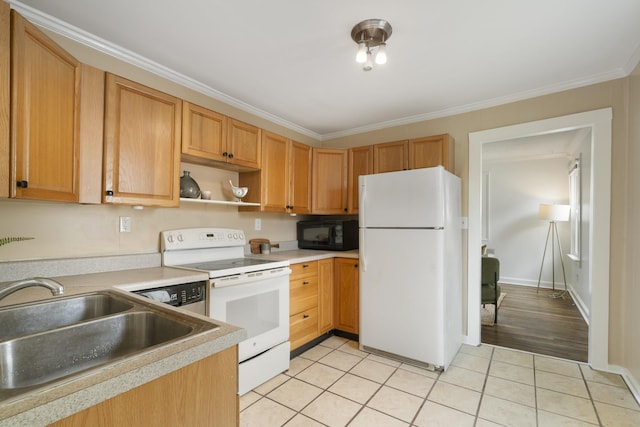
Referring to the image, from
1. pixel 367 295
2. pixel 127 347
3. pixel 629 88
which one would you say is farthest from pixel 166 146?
pixel 629 88

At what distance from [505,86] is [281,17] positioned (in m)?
1.99

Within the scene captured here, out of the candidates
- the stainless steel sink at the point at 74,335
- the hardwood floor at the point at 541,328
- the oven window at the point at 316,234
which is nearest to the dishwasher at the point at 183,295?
the stainless steel sink at the point at 74,335

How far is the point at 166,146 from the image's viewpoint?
2.11 metres

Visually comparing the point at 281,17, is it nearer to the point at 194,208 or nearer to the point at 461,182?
the point at 194,208

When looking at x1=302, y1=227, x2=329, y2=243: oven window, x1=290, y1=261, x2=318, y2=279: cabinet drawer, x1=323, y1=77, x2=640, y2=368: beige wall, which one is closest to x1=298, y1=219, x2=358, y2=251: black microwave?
x1=302, y1=227, x2=329, y2=243: oven window

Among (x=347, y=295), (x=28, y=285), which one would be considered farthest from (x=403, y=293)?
(x=28, y=285)

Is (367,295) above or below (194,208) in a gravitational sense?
below

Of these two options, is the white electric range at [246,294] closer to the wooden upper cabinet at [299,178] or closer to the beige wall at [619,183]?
the wooden upper cabinet at [299,178]

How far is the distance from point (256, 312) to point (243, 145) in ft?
4.67

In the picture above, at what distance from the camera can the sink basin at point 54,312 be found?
118 centimetres

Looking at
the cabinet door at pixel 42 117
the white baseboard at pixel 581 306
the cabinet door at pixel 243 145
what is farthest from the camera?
the white baseboard at pixel 581 306

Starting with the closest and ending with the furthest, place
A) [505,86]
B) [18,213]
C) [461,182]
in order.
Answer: [18,213]
[505,86]
[461,182]

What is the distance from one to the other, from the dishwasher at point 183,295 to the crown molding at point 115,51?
1.61m

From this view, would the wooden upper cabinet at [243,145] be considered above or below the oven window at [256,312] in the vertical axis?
above
